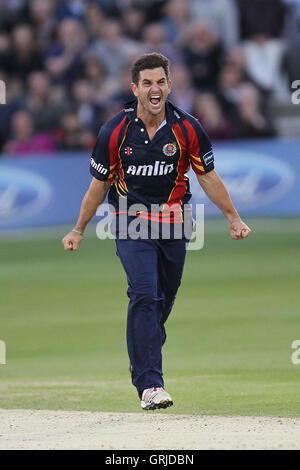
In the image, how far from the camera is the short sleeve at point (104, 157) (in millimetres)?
7207

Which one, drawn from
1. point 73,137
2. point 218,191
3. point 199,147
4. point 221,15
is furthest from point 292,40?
point 199,147

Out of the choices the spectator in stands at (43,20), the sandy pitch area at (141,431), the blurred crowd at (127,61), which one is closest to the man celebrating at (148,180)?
the sandy pitch area at (141,431)

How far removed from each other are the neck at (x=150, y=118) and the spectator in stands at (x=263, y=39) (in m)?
13.4

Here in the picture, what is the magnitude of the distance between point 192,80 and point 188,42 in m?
0.88

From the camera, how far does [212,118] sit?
1883 centimetres

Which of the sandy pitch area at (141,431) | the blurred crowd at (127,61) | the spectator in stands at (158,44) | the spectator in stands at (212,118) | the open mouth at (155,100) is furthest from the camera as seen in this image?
the spectator in stands at (158,44)

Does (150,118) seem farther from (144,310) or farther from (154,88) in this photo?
(144,310)

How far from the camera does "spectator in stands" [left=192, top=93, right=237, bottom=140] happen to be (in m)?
18.8

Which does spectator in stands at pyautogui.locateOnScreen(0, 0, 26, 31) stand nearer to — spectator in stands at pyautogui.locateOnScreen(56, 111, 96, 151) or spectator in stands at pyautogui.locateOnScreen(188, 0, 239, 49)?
spectator in stands at pyautogui.locateOnScreen(56, 111, 96, 151)

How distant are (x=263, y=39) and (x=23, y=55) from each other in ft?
15.0

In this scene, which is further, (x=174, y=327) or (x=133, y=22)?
(x=133, y=22)

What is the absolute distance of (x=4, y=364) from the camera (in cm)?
986

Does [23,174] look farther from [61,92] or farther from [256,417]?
[256,417]

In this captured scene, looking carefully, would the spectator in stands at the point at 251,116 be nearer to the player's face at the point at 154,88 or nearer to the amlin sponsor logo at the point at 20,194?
the amlin sponsor logo at the point at 20,194
